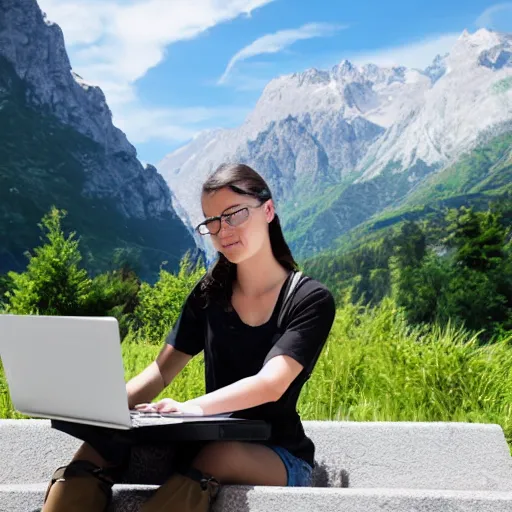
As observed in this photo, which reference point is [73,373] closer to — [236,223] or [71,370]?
[71,370]

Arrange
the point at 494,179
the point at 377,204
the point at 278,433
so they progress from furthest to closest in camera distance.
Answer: the point at 377,204
the point at 494,179
the point at 278,433

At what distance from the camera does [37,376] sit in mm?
1650

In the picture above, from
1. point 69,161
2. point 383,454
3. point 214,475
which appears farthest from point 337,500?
point 69,161

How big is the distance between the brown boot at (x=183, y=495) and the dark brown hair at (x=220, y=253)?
45cm

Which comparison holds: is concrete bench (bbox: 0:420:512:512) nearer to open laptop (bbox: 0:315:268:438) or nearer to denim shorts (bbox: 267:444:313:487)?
denim shorts (bbox: 267:444:313:487)

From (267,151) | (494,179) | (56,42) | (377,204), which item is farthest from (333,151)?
(494,179)

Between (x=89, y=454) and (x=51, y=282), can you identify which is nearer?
(x=89, y=454)

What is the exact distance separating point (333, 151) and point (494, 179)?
1596 centimetres

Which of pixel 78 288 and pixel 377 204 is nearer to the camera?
pixel 78 288

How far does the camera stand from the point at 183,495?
5.12ft

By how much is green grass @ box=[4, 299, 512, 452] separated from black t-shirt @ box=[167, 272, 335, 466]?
4.71ft

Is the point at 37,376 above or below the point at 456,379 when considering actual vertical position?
above

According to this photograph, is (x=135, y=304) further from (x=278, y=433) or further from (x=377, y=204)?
(x=377, y=204)

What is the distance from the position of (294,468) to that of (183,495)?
31cm
